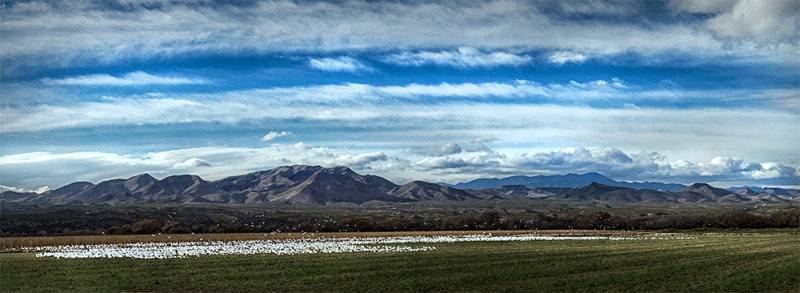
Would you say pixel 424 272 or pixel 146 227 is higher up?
pixel 146 227

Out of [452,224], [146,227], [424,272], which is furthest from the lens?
[452,224]

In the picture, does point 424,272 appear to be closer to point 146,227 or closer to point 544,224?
point 146,227

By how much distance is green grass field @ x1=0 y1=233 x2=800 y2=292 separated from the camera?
74.8 feet

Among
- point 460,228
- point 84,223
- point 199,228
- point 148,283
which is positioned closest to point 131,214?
point 84,223

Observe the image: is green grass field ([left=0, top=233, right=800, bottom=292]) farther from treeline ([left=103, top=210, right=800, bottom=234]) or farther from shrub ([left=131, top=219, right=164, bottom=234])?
treeline ([left=103, top=210, right=800, bottom=234])

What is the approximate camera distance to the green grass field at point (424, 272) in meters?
22.8

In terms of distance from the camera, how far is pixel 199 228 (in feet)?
266

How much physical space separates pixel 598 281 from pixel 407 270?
8.29 metres

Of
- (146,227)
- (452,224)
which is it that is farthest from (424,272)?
(452,224)

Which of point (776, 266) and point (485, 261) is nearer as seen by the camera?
point (776, 266)

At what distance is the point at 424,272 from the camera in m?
27.0

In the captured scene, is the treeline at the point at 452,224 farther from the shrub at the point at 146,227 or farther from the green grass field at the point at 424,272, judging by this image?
the green grass field at the point at 424,272

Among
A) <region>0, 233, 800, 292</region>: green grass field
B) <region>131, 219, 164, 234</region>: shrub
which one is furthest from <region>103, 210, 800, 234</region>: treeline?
<region>0, 233, 800, 292</region>: green grass field

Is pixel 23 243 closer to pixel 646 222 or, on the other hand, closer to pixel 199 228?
pixel 199 228
